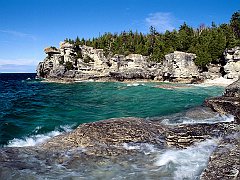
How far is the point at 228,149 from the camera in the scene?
1085 cm

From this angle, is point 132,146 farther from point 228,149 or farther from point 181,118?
point 181,118

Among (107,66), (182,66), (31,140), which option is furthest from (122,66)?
(31,140)

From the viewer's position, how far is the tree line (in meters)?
80.7

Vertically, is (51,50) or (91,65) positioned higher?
(51,50)

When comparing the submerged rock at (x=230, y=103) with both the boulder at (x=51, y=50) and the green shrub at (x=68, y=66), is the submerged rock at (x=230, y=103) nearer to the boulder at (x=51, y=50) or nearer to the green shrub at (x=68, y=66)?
the green shrub at (x=68, y=66)

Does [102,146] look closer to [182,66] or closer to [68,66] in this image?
[182,66]

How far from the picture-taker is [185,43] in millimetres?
95188

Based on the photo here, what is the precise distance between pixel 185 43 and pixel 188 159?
87.5m

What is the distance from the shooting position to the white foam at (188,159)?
10375 millimetres

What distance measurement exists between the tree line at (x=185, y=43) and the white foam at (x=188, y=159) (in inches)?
2739

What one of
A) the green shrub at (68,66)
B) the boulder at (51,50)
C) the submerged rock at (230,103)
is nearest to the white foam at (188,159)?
the submerged rock at (230,103)

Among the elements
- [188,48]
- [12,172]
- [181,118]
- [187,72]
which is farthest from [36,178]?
[188,48]

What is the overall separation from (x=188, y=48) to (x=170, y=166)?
3462 inches

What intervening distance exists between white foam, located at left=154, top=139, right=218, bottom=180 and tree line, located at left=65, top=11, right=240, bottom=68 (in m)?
69.6
